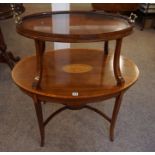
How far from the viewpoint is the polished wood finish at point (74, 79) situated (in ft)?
3.74

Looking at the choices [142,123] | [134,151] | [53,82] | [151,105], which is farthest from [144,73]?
[53,82]

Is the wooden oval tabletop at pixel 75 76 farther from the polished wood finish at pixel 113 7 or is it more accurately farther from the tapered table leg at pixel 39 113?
the polished wood finish at pixel 113 7

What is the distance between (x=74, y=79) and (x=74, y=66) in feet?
0.47

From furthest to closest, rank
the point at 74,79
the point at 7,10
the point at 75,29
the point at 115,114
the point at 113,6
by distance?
the point at 113,6, the point at 7,10, the point at 115,114, the point at 74,79, the point at 75,29

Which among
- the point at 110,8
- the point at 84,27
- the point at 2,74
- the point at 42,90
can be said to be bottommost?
the point at 2,74

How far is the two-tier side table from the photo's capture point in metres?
1.02

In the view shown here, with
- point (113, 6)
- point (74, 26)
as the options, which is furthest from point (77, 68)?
point (113, 6)

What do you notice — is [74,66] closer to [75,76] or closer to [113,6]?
[75,76]

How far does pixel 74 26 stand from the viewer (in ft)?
3.75

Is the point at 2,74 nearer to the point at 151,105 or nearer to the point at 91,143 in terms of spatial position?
the point at 91,143

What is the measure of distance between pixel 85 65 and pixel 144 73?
Result: 1.07 m

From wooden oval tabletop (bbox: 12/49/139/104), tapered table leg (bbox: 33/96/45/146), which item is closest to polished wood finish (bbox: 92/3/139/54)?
wooden oval tabletop (bbox: 12/49/139/104)

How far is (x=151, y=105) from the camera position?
1.82 meters

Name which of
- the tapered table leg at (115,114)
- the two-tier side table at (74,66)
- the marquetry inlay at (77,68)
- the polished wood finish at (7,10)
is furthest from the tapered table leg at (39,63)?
the polished wood finish at (7,10)
